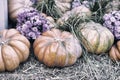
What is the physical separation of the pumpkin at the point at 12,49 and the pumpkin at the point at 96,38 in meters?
0.54

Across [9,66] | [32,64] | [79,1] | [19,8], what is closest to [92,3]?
[79,1]

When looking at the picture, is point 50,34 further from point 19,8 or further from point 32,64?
point 19,8

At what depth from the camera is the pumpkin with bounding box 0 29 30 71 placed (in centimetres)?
279

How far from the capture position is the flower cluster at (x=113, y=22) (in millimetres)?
3300

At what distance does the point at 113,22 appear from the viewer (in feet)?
10.9

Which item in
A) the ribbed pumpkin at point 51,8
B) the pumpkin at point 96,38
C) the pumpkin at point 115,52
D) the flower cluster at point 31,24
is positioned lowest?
the pumpkin at point 115,52

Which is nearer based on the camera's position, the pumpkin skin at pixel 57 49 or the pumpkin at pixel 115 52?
the pumpkin skin at pixel 57 49

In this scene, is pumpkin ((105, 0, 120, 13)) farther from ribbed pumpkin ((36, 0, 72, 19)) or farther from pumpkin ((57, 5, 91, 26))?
ribbed pumpkin ((36, 0, 72, 19))

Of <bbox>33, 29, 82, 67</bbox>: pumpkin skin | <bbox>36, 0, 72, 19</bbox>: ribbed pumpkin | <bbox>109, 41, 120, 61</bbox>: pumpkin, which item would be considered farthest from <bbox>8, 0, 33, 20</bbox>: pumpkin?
<bbox>109, 41, 120, 61</bbox>: pumpkin

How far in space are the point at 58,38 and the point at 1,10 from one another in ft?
2.08

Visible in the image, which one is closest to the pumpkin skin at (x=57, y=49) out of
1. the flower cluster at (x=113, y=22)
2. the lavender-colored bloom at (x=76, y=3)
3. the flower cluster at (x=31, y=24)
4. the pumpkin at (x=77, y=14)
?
the flower cluster at (x=31, y=24)

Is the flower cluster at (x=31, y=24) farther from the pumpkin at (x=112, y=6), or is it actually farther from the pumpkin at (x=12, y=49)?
the pumpkin at (x=112, y=6)

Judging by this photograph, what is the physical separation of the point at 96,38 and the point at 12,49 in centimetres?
80

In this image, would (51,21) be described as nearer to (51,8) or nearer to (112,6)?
(51,8)
